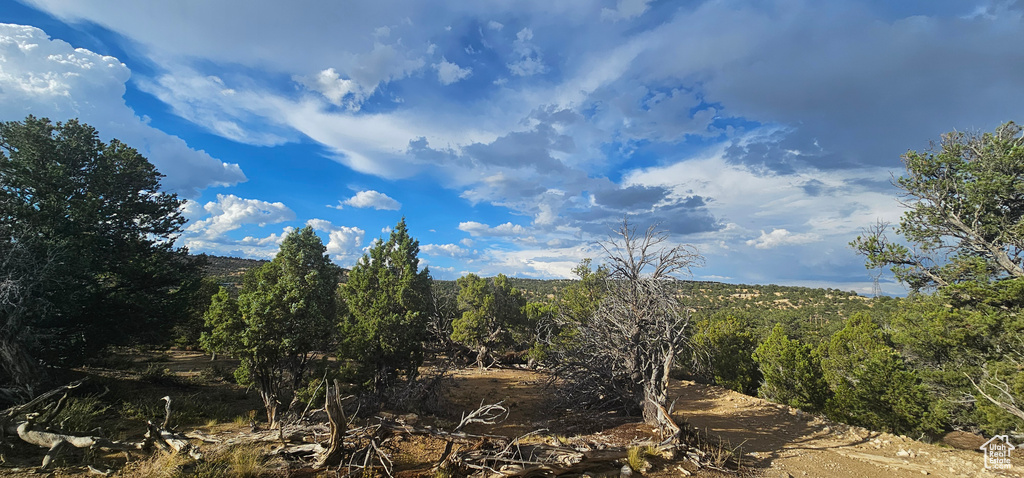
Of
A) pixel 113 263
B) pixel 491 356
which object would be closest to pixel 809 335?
pixel 491 356

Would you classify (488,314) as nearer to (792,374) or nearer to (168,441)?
(792,374)

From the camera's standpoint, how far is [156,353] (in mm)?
22750

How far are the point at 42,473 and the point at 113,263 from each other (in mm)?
11087

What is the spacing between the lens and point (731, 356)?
20938mm

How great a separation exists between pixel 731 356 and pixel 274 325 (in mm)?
22093

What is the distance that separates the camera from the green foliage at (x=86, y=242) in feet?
34.8

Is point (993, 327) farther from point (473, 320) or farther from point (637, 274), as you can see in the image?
point (473, 320)

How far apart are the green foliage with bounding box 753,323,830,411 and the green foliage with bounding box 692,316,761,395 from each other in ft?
8.63

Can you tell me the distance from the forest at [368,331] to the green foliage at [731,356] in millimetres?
3327

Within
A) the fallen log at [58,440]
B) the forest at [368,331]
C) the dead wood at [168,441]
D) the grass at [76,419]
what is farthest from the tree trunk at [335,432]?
the grass at [76,419]

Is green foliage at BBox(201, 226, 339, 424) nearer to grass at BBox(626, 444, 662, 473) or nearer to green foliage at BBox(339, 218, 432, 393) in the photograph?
green foliage at BBox(339, 218, 432, 393)

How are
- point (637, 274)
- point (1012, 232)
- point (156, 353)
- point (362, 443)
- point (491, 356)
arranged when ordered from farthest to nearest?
point (491, 356), point (156, 353), point (1012, 232), point (637, 274), point (362, 443)

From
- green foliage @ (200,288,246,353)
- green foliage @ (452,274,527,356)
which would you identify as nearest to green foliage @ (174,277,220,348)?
green foliage @ (200,288,246,353)

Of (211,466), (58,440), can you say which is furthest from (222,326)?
(211,466)
